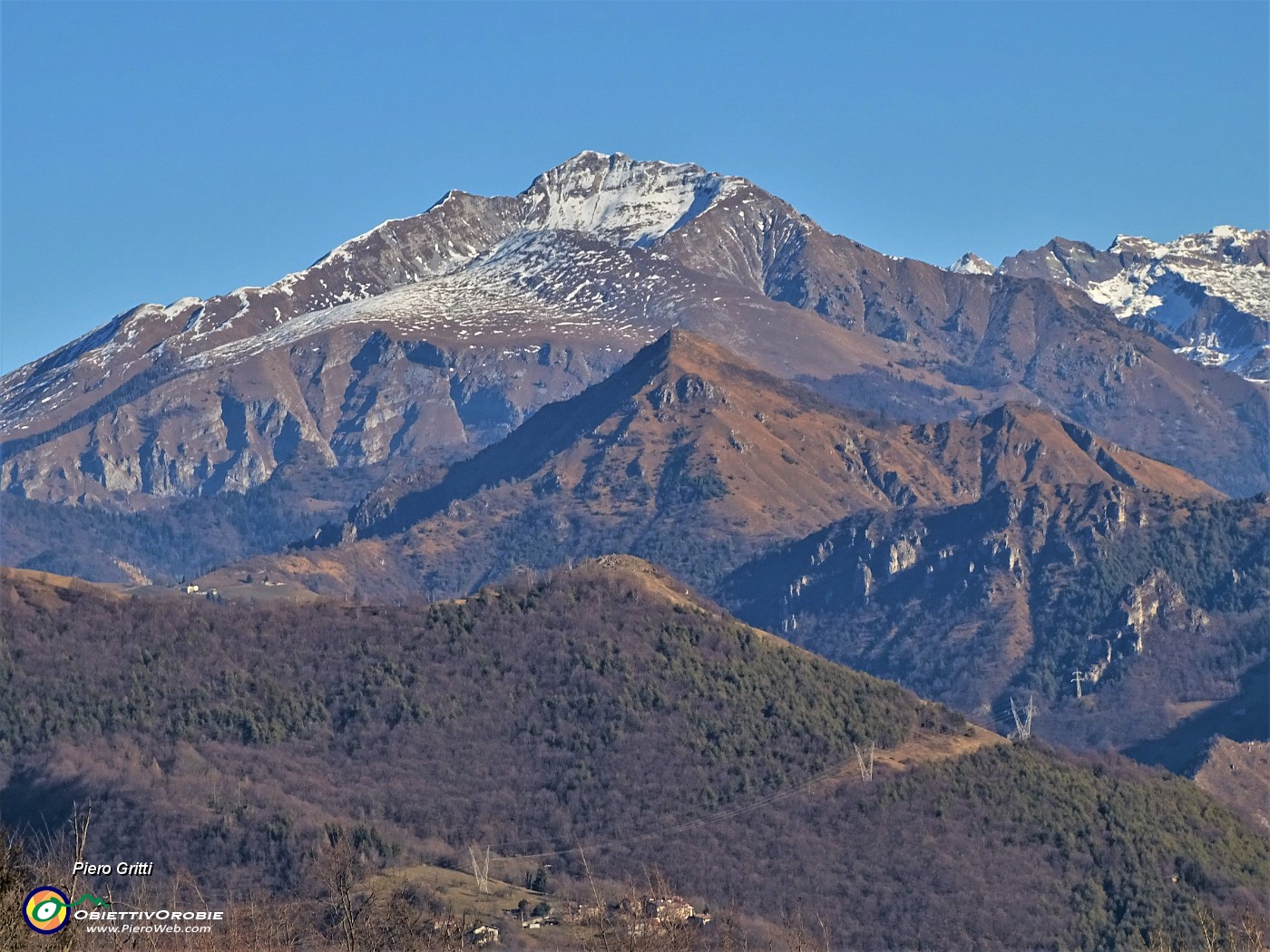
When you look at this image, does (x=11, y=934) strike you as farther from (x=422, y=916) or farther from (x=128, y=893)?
Answer: (x=128, y=893)

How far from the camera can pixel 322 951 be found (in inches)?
5290

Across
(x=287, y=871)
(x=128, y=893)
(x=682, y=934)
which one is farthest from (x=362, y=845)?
(x=682, y=934)

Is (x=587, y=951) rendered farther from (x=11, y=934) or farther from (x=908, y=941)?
(x=908, y=941)

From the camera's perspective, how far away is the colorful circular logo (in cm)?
8750

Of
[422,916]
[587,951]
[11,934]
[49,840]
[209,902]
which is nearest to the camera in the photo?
[11,934]

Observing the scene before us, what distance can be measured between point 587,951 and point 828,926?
69.7 metres

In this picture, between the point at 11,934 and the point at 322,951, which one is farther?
the point at 322,951

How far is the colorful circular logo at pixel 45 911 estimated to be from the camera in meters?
87.5

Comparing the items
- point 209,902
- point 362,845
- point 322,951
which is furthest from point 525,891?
point 322,951

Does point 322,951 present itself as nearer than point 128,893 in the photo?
Yes

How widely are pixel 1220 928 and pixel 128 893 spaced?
80.5 metres

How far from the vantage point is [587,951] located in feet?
418

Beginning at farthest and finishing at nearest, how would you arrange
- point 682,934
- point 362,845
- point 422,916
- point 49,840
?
point 362,845 → point 49,840 → point 422,916 → point 682,934

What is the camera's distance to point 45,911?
8775 centimetres
